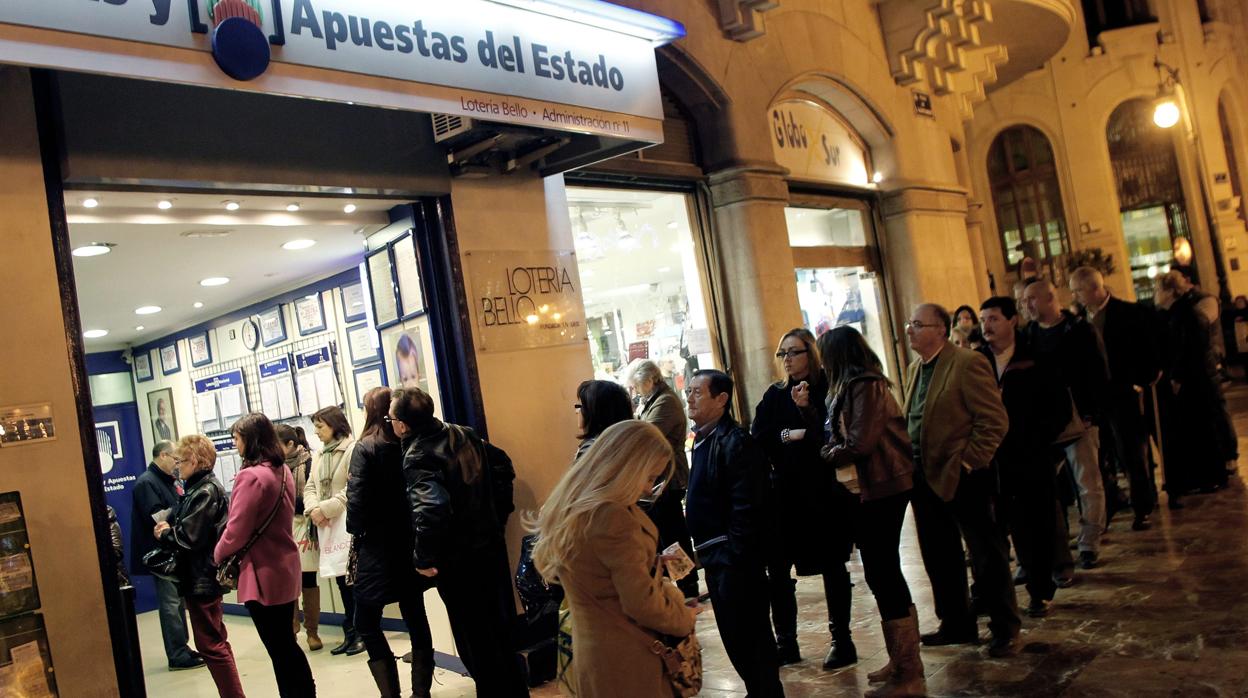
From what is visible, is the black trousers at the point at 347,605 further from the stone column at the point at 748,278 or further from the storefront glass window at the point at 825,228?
the storefront glass window at the point at 825,228

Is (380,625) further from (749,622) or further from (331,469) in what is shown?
(749,622)

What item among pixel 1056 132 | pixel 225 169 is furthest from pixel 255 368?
pixel 1056 132

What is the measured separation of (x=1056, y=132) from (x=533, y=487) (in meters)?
21.5

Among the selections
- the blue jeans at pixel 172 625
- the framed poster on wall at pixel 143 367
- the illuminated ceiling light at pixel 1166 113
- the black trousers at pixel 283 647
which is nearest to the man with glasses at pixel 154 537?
the blue jeans at pixel 172 625

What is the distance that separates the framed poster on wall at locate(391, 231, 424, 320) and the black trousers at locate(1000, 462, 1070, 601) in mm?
3998

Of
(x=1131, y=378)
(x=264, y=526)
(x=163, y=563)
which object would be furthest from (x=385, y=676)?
(x=1131, y=378)

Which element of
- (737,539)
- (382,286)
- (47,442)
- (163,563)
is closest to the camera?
(737,539)

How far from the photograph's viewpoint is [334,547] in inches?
314

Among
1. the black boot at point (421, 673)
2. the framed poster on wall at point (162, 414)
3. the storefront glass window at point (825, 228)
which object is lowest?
the black boot at point (421, 673)

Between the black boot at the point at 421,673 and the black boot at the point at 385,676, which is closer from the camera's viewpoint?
the black boot at the point at 385,676

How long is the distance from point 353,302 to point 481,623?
4.76 meters

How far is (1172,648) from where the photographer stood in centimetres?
500

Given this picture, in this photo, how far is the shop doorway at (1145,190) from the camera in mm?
25219

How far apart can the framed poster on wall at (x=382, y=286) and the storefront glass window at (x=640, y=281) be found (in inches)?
65.0
